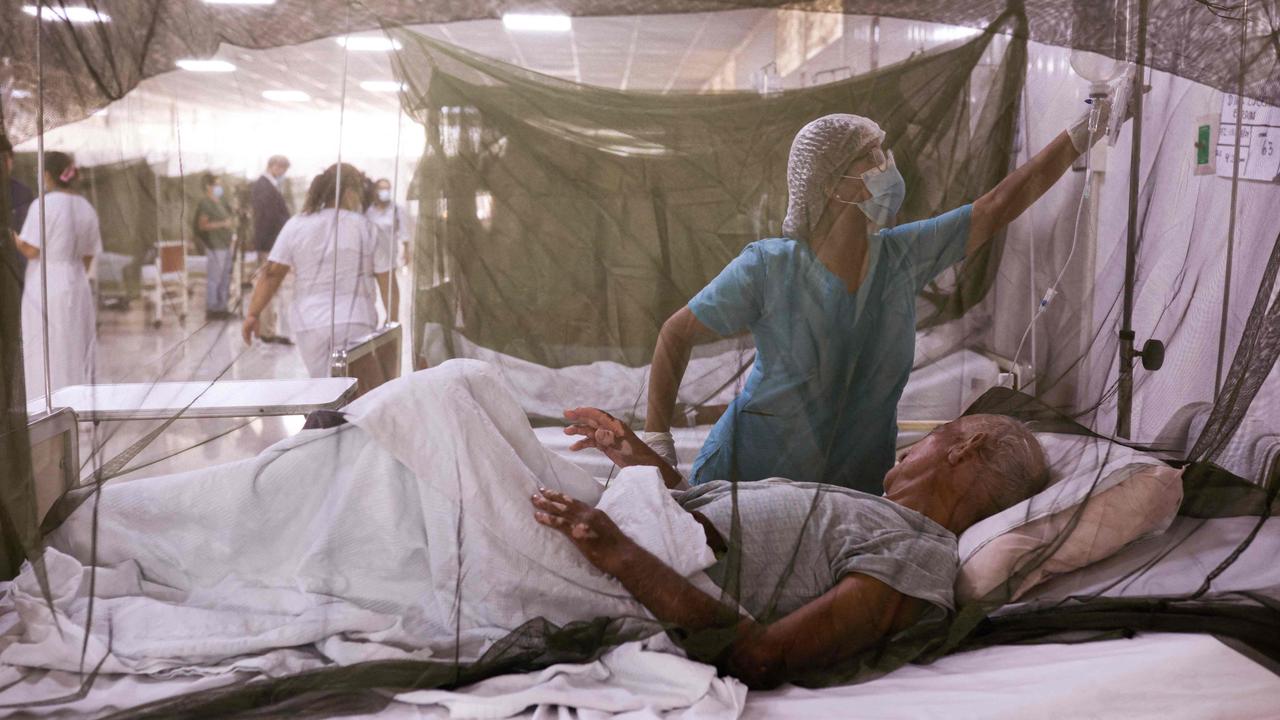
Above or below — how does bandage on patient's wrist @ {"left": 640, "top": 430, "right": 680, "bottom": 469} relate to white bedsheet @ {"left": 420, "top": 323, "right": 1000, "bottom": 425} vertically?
below

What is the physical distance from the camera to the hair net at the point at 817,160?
1.50 meters

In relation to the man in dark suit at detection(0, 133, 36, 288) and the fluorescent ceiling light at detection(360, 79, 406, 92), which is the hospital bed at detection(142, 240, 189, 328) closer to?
the man in dark suit at detection(0, 133, 36, 288)

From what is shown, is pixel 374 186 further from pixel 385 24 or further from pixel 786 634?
pixel 786 634

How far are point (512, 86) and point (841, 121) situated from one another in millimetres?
573

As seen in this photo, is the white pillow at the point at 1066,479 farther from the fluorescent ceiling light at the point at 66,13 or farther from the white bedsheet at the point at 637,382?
the fluorescent ceiling light at the point at 66,13

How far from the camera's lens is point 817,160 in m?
1.51

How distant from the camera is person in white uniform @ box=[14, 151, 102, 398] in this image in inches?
58.4

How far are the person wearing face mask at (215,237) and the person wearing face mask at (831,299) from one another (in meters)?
0.73

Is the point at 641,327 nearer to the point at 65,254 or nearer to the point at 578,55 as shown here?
the point at 578,55

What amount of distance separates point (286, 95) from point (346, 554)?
790 millimetres

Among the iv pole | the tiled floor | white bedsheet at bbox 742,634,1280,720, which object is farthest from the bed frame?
the iv pole

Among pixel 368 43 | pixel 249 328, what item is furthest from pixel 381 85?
pixel 249 328

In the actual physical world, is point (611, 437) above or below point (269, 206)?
below

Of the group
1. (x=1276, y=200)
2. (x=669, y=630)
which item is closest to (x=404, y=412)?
(x=669, y=630)
